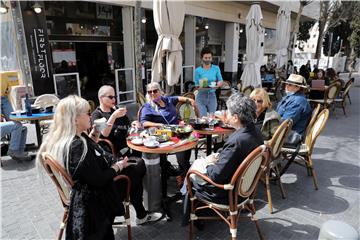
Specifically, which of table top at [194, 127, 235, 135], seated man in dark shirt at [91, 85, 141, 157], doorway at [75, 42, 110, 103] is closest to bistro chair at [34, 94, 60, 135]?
seated man in dark shirt at [91, 85, 141, 157]

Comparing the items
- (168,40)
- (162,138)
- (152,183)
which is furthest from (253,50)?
(152,183)

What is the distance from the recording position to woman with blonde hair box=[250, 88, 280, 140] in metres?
3.29

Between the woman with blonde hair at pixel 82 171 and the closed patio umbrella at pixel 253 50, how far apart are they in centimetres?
577

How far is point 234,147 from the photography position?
2.07m

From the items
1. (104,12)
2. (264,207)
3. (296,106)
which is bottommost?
(264,207)

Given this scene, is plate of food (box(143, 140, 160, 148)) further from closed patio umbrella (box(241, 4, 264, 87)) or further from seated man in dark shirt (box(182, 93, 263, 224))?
closed patio umbrella (box(241, 4, 264, 87))

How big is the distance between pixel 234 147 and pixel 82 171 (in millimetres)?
1153

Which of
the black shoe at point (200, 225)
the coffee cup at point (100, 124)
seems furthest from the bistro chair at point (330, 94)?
the coffee cup at point (100, 124)

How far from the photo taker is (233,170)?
2111mm

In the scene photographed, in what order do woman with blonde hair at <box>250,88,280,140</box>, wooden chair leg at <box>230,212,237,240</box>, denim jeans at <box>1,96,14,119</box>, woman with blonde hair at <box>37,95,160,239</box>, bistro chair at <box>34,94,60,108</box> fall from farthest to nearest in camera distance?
bistro chair at <box>34,94,60,108</box>, denim jeans at <box>1,96,14,119</box>, woman with blonde hair at <box>250,88,280,140</box>, wooden chair leg at <box>230,212,237,240</box>, woman with blonde hair at <box>37,95,160,239</box>

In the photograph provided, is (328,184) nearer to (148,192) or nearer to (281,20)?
(148,192)

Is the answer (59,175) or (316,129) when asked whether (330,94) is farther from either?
(59,175)

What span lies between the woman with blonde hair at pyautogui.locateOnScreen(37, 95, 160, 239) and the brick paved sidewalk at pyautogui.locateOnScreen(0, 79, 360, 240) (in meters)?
0.67

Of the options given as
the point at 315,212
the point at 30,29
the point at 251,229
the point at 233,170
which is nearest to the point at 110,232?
the point at 233,170
